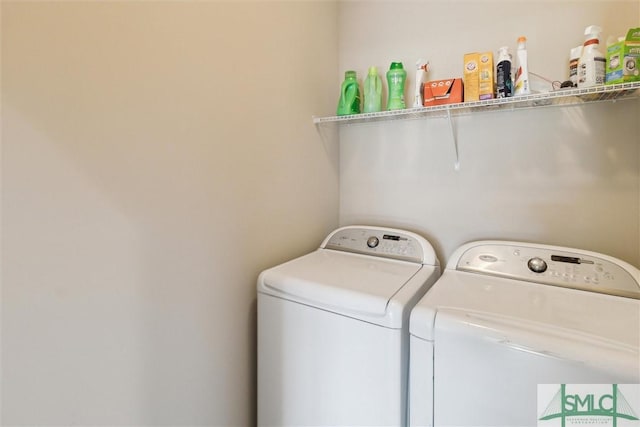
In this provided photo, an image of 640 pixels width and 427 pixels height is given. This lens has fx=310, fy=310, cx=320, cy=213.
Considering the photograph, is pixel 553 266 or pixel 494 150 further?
pixel 494 150

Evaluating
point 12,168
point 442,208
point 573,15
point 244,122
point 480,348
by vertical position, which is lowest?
point 480,348

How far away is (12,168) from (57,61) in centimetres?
26

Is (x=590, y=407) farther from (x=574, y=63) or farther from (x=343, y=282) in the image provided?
(x=574, y=63)

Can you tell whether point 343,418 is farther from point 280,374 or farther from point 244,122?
point 244,122

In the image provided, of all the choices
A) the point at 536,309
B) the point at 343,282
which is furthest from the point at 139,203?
the point at 536,309

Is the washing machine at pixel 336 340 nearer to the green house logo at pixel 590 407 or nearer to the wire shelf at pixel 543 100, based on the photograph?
the green house logo at pixel 590 407

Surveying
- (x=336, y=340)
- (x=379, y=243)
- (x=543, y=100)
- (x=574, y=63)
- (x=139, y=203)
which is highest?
(x=574, y=63)

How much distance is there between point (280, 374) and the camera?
46.1 inches

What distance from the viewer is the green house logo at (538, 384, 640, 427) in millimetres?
666

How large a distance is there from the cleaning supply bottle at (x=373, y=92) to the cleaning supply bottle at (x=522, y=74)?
588 mm

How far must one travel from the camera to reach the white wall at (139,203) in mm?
672

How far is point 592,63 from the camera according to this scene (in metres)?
1.07

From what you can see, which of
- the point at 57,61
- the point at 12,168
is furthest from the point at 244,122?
the point at 12,168

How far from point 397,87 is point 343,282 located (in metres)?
0.96
